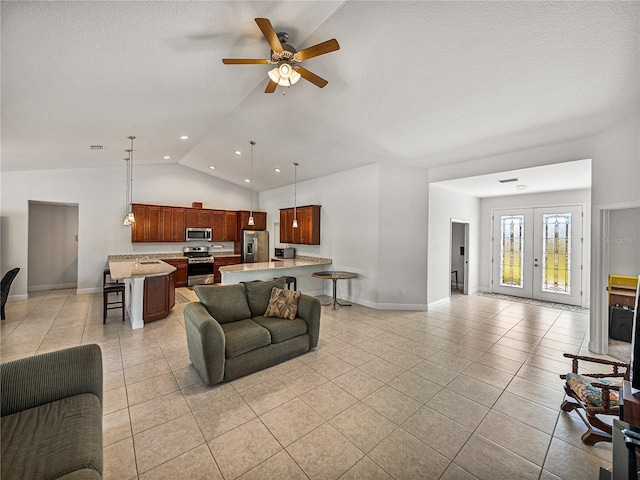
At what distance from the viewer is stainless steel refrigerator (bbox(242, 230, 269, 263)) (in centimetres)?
801

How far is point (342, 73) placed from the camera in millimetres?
3010

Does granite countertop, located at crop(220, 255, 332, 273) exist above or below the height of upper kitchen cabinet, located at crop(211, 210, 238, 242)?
below

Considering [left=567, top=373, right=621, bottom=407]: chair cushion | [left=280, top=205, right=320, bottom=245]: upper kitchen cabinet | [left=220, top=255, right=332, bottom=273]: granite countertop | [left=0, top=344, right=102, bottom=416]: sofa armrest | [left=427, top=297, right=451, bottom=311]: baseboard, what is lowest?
[left=427, top=297, right=451, bottom=311]: baseboard

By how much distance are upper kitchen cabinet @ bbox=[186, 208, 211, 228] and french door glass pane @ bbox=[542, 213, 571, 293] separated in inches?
350

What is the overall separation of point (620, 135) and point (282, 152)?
200 inches

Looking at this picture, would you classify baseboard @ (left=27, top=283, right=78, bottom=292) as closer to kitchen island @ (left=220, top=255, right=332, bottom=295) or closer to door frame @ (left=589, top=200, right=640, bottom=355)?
kitchen island @ (left=220, top=255, right=332, bottom=295)

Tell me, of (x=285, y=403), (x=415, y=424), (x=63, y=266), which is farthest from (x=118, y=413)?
(x=63, y=266)

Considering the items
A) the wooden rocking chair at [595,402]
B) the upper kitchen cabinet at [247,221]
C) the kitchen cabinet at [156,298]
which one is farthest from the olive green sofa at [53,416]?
the upper kitchen cabinet at [247,221]

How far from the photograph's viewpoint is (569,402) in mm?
2279

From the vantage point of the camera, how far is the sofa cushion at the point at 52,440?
3.76 ft

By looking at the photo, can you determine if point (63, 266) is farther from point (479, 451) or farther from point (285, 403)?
point (479, 451)

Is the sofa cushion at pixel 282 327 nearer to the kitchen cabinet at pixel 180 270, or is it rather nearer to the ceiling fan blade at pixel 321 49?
the ceiling fan blade at pixel 321 49

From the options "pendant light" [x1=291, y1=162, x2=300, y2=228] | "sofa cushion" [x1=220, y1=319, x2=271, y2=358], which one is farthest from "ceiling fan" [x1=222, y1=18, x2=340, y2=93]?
"pendant light" [x1=291, y1=162, x2=300, y2=228]

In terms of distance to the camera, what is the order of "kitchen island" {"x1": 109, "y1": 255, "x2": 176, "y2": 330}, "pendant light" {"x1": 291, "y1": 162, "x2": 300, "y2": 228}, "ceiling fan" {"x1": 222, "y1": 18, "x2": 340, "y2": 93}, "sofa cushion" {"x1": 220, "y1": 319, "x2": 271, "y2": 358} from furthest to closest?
"pendant light" {"x1": 291, "y1": 162, "x2": 300, "y2": 228} → "kitchen island" {"x1": 109, "y1": 255, "x2": 176, "y2": 330} → "sofa cushion" {"x1": 220, "y1": 319, "x2": 271, "y2": 358} → "ceiling fan" {"x1": 222, "y1": 18, "x2": 340, "y2": 93}
